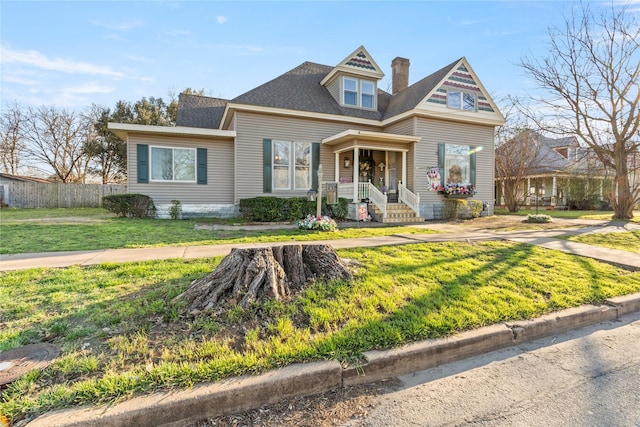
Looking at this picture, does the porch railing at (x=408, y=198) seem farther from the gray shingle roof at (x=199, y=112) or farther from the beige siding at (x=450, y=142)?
the gray shingle roof at (x=199, y=112)

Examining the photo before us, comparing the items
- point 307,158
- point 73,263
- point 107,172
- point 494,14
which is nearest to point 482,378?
point 73,263

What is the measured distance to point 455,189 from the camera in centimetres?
1364

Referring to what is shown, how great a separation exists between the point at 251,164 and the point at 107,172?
2141 centimetres

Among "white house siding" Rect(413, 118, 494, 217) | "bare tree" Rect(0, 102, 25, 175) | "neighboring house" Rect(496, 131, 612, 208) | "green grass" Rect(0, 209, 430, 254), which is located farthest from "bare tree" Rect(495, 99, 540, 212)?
"bare tree" Rect(0, 102, 25, 175)

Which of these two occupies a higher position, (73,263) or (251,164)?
(251,164)

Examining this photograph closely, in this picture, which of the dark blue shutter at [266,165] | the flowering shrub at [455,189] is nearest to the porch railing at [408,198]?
the flowering shrub at [455,189]

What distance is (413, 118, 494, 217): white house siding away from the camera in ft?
44.4

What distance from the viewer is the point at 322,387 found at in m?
2.27

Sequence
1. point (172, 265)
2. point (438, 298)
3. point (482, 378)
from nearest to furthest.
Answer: point (482, 378), point (438, 298), point (172, 265)

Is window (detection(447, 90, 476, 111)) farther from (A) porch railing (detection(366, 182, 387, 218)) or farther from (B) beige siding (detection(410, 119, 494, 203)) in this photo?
(A) porch railing (detection(366, 182, 387, 218))

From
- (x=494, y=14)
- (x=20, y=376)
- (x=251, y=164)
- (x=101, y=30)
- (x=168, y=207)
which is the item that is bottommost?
(x=20, y=376)

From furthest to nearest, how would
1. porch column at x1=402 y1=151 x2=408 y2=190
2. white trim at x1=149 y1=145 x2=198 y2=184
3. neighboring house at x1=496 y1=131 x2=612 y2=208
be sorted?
neighboring house at x1=496 y1=131 x2=612 y2=208, porch column at x1=402 y1=151 x2=408 y2=190, white trim at x1=149 y1=145 x2=198 y2=184

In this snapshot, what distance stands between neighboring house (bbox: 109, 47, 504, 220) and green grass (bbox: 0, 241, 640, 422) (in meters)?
8.02

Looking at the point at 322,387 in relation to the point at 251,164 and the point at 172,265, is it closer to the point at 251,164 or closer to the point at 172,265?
the point at 172,265
